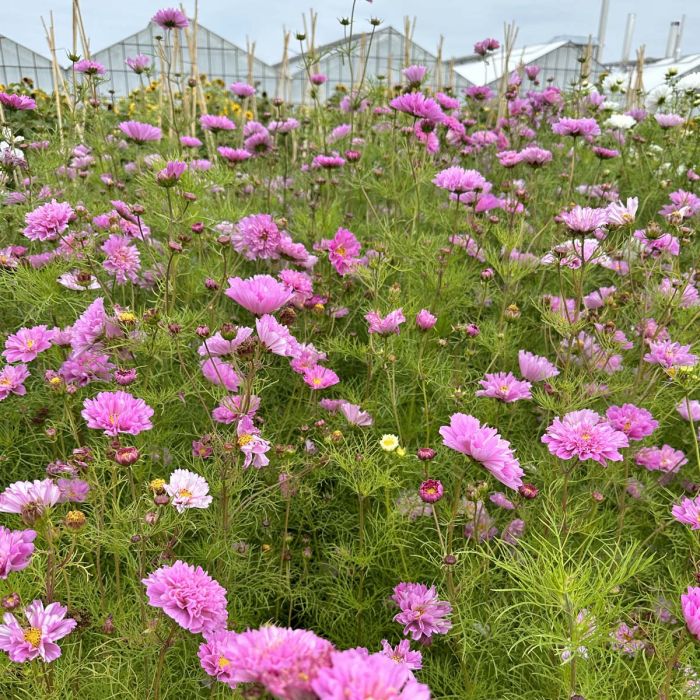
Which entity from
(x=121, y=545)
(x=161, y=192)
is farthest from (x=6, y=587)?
(x=161, y=192)

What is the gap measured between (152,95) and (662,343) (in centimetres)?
466

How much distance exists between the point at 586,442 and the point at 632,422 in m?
0.32

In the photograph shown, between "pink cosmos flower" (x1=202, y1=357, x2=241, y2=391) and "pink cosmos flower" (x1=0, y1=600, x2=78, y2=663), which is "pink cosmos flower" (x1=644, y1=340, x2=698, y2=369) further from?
"pink cosmos flower" (x1=0, y1=600, x2=78, y2=663)

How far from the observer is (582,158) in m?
3.44

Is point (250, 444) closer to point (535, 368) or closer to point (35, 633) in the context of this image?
point (35, 633)

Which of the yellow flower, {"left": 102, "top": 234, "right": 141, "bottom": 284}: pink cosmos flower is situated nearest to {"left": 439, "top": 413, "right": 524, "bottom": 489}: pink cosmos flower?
the yellow flower

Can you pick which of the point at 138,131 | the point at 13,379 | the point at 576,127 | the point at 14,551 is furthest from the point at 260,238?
the point at 576,127

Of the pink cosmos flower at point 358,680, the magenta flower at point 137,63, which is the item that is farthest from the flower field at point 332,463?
the magenta flower at point 137,63

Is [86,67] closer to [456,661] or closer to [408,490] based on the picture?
[408,490]

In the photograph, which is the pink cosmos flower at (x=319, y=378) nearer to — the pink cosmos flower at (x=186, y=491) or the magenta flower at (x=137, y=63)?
the pink cosmos flower at (x=186, y=491)

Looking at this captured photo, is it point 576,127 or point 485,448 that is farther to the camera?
point 576,127

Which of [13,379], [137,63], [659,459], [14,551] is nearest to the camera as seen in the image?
[14,551]

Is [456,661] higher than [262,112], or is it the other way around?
[262,112]

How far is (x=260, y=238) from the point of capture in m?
1.63
